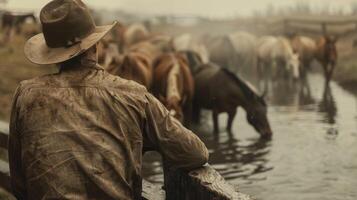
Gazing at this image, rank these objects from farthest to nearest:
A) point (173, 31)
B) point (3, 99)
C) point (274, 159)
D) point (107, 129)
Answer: point (173, 31), point (3, 99), point (274, 159), point (107, 129)

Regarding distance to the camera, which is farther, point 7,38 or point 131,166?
point 7,38

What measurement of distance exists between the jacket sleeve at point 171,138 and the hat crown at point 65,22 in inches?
18.5

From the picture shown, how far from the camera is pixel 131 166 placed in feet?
10.3

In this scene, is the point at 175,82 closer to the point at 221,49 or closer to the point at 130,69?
the point at 130,69

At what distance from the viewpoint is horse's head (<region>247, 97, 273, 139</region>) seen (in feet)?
37.5

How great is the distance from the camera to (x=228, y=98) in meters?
12.2

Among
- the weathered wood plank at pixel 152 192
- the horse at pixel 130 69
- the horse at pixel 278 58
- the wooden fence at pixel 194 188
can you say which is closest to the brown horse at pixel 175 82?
the horse at pixel 130 69

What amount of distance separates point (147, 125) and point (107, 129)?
222 millimetres

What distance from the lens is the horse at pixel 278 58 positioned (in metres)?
22.4

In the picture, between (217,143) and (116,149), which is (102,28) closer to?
(116,149)

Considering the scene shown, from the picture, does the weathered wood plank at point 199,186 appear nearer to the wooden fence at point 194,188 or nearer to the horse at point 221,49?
the wooden fence at point 194,188

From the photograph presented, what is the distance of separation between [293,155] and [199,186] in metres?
6.90

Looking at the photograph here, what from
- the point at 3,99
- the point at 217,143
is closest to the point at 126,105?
the point at 217,143

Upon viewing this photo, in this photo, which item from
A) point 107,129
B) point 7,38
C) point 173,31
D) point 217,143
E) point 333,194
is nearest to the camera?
point 107,129
